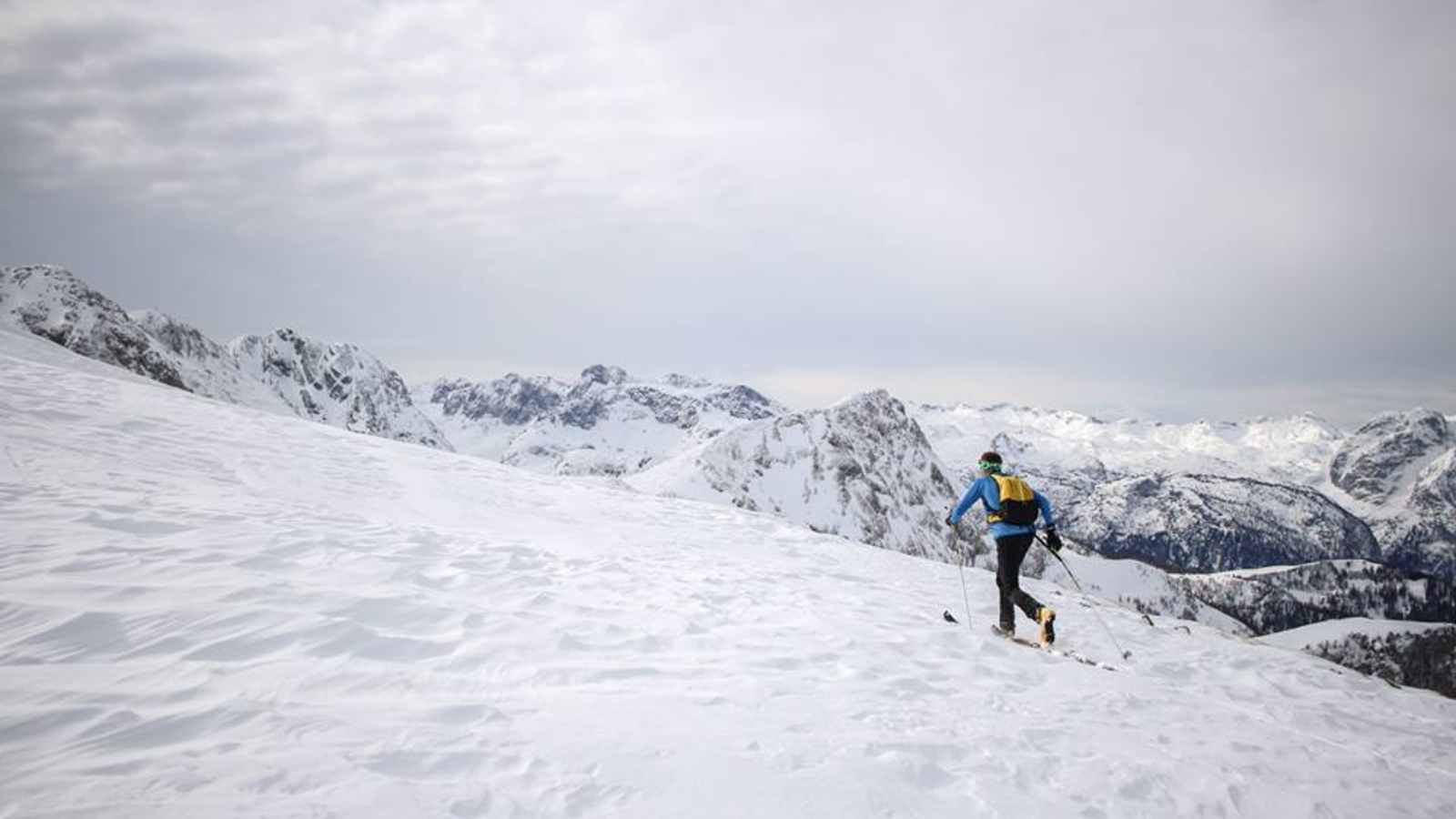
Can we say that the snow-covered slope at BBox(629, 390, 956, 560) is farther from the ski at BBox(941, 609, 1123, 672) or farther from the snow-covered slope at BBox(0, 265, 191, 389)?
the ski at BBox(941, 609, 1123, 672)

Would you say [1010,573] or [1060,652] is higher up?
[1010,573]

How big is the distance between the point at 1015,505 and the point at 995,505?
1.11ft

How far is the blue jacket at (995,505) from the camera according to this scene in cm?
1149

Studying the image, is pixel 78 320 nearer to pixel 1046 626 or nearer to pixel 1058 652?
pixel 1046 626

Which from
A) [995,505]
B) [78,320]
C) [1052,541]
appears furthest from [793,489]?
[78,320]

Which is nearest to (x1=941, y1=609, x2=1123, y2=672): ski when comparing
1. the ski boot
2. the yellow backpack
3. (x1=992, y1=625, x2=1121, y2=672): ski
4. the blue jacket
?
(x1=992, y1=625, x2=1121, y2=672): ski

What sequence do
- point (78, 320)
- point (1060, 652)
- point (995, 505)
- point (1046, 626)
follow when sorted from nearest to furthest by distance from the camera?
point (1046, 626)
point (1060, 652)
point (995, 505)
point (78, 320)

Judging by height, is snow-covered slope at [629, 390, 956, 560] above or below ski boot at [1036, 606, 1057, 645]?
below

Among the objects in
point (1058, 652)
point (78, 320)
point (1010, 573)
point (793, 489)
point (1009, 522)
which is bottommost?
point (793, 489)

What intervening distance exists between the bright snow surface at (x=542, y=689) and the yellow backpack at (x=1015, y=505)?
218cm

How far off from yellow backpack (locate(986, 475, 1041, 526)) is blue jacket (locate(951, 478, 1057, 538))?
7cm

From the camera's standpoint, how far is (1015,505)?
11.6 meters

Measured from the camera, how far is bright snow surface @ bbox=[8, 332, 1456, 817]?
14.9ft

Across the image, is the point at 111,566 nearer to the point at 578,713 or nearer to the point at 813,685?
the point at 578,713
